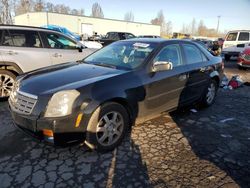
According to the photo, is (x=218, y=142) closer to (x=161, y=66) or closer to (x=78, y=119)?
(x=161, y=66)

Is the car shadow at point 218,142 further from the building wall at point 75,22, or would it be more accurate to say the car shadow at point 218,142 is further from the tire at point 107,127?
the building wall at point 75,22

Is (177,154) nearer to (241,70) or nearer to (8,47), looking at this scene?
(8,47)

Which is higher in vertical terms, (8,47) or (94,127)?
(8,47)

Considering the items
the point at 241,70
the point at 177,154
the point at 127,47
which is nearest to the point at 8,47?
the point at 127,47

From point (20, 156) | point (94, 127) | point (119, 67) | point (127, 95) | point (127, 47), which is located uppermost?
point (127, 47)

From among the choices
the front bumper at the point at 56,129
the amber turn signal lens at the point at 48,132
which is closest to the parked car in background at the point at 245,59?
the front bumper at the point at 56,129

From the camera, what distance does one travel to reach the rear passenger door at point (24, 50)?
18.9ft

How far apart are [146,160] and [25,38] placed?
14.9 feet

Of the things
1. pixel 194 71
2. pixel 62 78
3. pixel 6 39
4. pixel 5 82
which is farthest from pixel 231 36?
pixel 62 78

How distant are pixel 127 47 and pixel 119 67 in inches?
28.9

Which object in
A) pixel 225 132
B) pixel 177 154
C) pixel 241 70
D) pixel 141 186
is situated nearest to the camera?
pixel 141 186

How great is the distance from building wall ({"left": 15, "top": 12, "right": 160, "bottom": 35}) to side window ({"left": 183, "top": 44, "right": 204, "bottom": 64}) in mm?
36780

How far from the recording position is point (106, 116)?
11.0 ft

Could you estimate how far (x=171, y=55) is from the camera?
447cm
